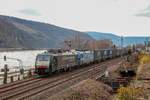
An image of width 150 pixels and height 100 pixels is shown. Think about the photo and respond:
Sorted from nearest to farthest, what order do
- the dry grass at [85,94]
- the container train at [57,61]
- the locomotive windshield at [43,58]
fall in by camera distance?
the dry grass at [85,94]
the container train at [57,61]
the locomotive windshield at [43,58]

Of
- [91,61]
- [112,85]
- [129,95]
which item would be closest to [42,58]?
[112,85]

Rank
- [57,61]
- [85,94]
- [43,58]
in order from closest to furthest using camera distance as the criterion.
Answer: [85,94] → [43,58] → [57,61]

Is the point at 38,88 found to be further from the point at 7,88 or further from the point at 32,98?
the point at 32,98

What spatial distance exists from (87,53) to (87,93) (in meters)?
43.6

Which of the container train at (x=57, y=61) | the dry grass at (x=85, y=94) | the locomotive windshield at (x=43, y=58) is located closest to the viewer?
the dry grass at (x=85, y=94)

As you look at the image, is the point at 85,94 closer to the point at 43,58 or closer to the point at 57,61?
the point at 43,58

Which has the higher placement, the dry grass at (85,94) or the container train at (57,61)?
the container train at (57,61)

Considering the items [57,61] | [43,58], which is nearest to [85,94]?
[43,58]

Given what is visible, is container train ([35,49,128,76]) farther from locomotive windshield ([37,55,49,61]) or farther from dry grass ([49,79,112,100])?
dry grass ([49,79,112,100])

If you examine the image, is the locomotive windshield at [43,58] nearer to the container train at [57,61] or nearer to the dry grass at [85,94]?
the container train at [57,61]

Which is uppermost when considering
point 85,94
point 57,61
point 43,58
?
point 43,58

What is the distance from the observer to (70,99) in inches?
987

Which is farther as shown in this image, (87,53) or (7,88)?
(87,53)

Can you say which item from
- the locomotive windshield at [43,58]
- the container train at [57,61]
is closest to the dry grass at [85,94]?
the container train at [57,61]
